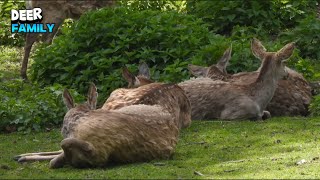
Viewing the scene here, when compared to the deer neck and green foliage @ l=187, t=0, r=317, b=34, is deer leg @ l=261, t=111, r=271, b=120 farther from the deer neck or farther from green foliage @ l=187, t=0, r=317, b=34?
green foliage @ l=187, t=0, r=317, b=34

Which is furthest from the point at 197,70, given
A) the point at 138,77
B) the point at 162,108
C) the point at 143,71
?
the point at 162,108

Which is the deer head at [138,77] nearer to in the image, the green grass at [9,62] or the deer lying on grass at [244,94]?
the deer lying on grass at [244,94]

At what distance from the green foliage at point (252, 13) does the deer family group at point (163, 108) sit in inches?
128

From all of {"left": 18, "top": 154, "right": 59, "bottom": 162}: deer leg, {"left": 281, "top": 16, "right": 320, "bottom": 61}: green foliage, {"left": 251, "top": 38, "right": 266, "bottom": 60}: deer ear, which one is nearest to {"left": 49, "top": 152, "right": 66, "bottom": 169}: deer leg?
{"left": 18, "top": 154, "right": 59, "bottom": 162}: deer leg

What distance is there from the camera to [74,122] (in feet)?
24.8

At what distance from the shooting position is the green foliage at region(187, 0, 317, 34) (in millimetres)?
14406

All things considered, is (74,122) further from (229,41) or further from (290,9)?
(290,9)

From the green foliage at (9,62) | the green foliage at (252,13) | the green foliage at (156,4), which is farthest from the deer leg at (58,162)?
the green foliage at (156,4)

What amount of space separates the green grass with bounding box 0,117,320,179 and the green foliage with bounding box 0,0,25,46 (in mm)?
5652

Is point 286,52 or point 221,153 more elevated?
point 286,52

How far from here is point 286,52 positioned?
34.0 feet

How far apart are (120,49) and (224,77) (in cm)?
194

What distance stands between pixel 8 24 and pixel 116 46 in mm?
4105

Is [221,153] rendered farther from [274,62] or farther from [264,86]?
[274,62]
